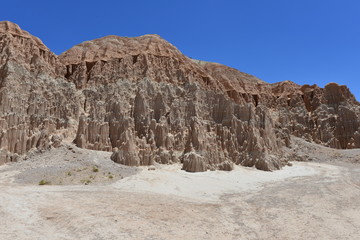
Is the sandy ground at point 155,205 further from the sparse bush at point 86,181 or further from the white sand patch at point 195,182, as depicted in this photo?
the sparse bush at point 86,181

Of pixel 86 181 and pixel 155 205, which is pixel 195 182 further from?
pixel 155 205

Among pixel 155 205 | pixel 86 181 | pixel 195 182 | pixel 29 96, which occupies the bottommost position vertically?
pixel 155 205

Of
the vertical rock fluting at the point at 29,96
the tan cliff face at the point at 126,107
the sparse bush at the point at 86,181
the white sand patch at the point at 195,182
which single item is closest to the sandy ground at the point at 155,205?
the white sand patch at the point at 195,182

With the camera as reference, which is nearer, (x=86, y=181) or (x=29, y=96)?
(x=86, y=181)

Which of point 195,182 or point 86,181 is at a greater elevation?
point 86,181

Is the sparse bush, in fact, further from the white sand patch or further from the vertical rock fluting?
the vertical rock fluting

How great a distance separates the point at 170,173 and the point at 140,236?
54.1 feet

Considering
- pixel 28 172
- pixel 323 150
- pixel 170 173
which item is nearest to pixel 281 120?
pixel 323 150

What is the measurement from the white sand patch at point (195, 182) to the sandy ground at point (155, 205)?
0.30ft

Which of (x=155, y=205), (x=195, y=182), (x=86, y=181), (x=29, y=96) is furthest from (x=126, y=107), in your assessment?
(x=155, y=205)

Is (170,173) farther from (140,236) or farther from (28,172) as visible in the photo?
(140,236)

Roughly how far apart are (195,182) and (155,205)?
1007 centimetres

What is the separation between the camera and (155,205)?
17609mm

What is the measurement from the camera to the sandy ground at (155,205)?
13.5 meters
